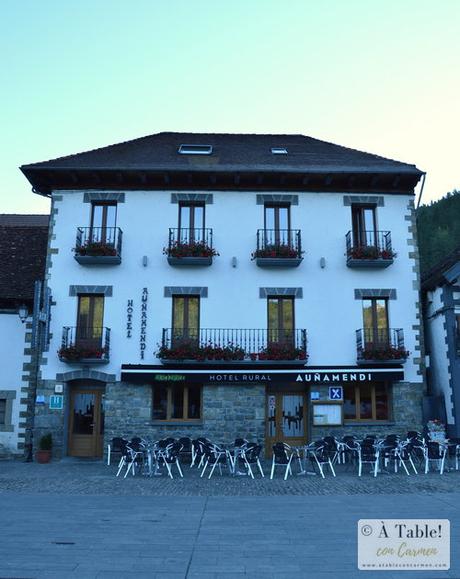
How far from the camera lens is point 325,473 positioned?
12.8m

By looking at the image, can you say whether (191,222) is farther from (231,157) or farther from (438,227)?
(438,227)

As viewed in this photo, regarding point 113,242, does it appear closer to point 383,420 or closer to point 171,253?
point 171,253

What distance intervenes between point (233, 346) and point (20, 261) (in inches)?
316

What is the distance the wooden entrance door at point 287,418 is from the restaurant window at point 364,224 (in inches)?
208

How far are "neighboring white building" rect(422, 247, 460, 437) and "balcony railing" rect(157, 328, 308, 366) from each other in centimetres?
434

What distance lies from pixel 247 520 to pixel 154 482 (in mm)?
4187

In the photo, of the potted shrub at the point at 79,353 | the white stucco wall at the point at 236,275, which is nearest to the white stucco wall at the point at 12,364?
the white stucco wall at the point at 236,275

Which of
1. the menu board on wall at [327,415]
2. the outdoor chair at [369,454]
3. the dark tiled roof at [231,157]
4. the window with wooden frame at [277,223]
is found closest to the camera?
the outdoor chair at [369,454]

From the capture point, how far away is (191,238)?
16594 millimetres

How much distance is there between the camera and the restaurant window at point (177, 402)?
1584 centimetres

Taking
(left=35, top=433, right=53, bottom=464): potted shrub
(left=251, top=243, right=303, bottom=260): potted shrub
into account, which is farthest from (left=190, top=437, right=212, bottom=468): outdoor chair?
(left=251, top=243, right=303, bottom=260): potted shrub

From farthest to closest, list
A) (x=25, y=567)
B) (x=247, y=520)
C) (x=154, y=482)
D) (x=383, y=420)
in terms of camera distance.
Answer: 1. (x=383, y=420)
2. (x=154, y=482)
3. (x=247, y=520)
4. (x=25, y=567)

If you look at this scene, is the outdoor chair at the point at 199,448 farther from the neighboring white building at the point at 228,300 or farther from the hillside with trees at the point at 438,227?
the hillside with trees at the point at 438,227

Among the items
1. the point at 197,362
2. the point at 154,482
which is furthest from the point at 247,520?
the point at 197,362
